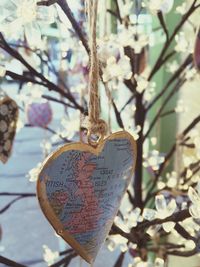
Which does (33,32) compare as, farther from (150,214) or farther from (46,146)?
(46,146)

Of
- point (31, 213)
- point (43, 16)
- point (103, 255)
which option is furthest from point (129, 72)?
point (31, 213)

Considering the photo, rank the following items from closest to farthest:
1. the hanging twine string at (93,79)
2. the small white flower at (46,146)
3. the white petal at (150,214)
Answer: the hanging twine string at (93,79) < the white petal at (150,214) < the small white flower at (46,146)

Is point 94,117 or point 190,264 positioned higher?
point 94,117

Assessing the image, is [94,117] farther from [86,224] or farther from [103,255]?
[103,255]

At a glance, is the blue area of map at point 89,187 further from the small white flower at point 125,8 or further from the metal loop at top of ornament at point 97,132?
the small white flower at point 125,8

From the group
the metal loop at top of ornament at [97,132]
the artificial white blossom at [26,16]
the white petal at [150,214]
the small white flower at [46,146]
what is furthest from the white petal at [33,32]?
the small white flower at [46,146]

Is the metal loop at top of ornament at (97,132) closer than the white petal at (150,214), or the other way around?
the metal loop at top of ornament at (97,132)

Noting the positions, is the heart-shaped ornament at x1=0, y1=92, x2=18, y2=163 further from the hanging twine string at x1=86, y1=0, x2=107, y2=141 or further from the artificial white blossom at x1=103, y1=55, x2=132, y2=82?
the hanging twine string at x1=86, y1=0, x2=107, y2=141

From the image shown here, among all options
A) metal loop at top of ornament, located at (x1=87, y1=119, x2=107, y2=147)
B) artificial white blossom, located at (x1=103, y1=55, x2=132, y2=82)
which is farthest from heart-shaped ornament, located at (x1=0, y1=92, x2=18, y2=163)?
metal loop at top of ornament, located at (x1=87, y1=119, x2=107, y2=147)
